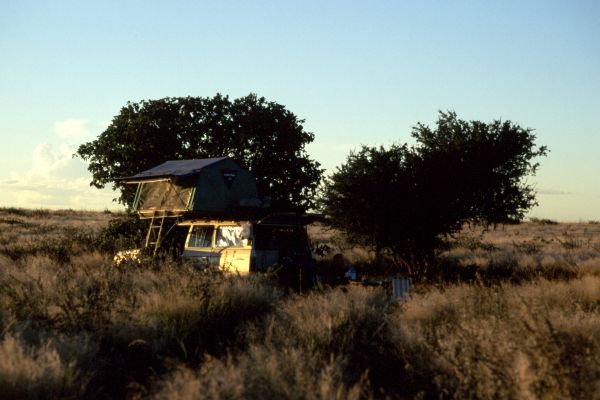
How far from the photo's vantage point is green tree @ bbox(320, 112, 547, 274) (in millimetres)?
17219

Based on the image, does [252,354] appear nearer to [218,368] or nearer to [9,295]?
[218,368]

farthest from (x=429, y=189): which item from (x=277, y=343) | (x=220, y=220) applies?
(x=277, y=343)

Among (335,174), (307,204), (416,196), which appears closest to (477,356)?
(416,196)

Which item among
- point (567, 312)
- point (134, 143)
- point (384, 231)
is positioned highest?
point (134, 143)

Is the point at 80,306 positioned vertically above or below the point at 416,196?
below

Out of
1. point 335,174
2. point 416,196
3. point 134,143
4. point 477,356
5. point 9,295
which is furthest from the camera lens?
point 134,143

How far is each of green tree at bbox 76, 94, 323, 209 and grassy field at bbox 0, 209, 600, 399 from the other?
14.9 metres

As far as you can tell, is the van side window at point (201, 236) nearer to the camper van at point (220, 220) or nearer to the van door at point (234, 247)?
the camper van at point (220, 220)

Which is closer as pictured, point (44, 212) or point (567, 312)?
point (567, 312)

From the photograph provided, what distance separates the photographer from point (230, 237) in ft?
44.3

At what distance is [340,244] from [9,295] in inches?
720

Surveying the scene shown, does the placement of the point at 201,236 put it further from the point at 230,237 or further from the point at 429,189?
the point at 429,189

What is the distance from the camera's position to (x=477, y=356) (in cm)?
555

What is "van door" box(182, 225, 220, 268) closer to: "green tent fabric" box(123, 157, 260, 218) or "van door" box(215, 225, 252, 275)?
"van door" box(215, 225, 252, 275)
